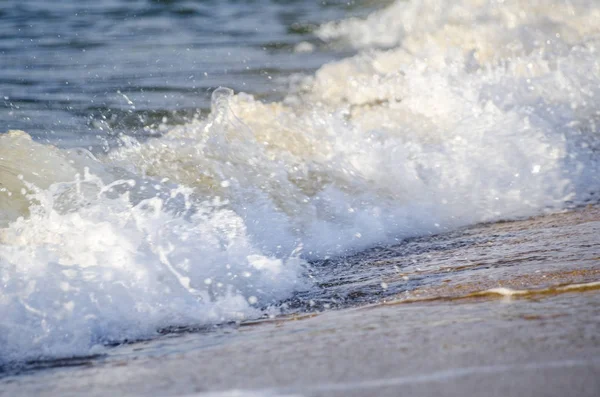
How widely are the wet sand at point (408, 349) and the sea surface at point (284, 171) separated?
0.16 feet

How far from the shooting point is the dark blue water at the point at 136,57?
280 inches

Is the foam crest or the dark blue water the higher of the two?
the dark blue water

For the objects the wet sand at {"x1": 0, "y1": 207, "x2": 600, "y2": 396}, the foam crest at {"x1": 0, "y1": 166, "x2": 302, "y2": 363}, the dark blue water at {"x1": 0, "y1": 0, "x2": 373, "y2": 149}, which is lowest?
the wet sand at {"x1": 0, "y1": 207, "x2": 600, "y2": 396}

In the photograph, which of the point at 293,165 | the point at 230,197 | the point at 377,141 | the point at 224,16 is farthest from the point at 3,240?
the point at 224,16

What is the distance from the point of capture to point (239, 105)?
6.05 metres

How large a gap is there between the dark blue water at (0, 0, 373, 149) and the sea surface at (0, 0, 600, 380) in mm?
36

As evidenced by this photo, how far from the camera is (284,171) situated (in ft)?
16.2

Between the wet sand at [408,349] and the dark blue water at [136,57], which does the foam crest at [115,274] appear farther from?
the dark blue water at [136,57]

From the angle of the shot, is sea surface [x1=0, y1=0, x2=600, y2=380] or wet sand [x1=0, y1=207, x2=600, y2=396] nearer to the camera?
wet sand [x1=0, y1=207, x2=600, y2=396]

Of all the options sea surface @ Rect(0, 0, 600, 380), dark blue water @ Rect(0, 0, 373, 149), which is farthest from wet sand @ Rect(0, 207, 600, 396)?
dark blue water @ Rect(0, 0, 373, 149)

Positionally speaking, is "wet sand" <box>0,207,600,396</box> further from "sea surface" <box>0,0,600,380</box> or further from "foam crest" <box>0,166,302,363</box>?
"foam crest" <box>0,166,302,363</box>

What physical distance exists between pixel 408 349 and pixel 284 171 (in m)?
2.66

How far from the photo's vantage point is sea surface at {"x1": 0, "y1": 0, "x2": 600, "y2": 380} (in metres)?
3.06

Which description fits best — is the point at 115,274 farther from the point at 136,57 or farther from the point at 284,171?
the point at 136,57
